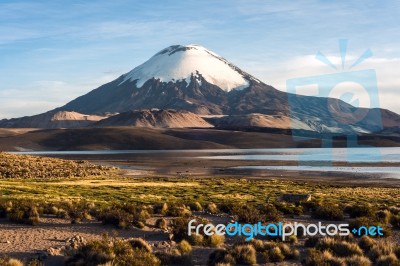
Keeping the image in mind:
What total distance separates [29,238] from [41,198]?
12109 millimetres

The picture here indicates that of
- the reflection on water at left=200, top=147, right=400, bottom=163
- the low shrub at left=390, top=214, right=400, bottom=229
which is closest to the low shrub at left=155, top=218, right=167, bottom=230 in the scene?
the low shrub at left=390, top=214, right=400, bottom=229

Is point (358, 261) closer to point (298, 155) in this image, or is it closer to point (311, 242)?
point (311, 242)

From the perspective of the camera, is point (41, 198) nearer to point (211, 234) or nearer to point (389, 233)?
point (211, 234)

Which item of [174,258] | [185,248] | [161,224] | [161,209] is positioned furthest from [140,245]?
[161,209]

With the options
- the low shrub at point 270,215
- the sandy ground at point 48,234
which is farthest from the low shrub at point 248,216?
the sandy ground at point 48,234

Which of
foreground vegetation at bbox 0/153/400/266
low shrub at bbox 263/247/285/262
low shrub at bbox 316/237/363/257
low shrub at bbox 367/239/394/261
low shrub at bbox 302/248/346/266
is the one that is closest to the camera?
low shrub at bbox 302/248/346/266

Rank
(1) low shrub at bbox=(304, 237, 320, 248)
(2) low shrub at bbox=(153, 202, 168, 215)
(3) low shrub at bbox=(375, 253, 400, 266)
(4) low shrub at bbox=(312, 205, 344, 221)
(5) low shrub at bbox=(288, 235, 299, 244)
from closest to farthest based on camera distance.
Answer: (3) low shrub at bbox=(375, 253, 400, 266), (1) low shrub at bbox=(304, 237, 320, 248), (5) low shrub at bbox=(288, 235, 299, 244), (4) low shrub at bbox=(312, 205, 344, 221), (2) low shrub at bbox=(153, 202, 168, 215)

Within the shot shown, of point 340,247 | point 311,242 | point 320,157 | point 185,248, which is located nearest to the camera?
point 340,247

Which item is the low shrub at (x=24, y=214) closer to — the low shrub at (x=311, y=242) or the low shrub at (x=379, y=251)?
the low shrub at (x=311, y=242)

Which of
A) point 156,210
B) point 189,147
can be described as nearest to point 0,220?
point 156,210

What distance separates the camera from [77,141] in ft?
641

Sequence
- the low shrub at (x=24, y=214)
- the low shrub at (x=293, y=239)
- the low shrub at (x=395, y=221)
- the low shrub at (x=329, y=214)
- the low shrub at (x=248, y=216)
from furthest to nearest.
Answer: the low shrub at (x=329, y=214) → the low shrub at (x=248, y=216) → the low shrub at (x=395, y=221) → the low shrub at (x=24, y=214) → the low shrub at (x=293, y=239)

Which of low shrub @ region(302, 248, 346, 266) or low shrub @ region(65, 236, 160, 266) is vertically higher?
low shrub @ region(65, 236, 160, 266)

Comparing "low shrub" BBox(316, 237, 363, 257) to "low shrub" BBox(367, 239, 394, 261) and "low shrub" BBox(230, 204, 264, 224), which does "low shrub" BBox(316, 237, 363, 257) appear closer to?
"low shrub" BBox(367, 239, 394, 261)
